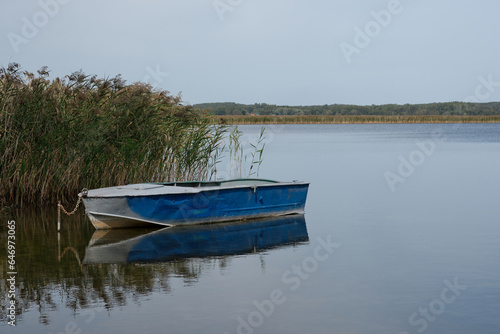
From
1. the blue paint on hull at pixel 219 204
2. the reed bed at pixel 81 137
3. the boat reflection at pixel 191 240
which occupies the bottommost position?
the boat reflection at pixel 191 240

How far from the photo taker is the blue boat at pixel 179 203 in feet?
43.8

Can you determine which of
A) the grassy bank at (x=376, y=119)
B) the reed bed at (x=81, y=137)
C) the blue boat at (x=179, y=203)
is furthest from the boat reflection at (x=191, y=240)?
the grassy bank at (x=376, y=119)

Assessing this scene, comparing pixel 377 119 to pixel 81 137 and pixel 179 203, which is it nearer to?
pixel 81 137

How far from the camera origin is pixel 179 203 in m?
13.9

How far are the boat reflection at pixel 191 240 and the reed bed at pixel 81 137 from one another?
2.77 meters

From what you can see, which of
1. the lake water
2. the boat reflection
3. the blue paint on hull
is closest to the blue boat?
the blue paint on hull

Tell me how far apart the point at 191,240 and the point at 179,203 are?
1368 millimetres

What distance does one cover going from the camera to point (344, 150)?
43.3 meters

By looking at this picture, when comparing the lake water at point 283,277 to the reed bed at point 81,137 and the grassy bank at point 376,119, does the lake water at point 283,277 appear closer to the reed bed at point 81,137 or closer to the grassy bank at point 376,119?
the reed bed at point 81,137

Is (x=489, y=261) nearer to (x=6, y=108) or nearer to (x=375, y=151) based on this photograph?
(x=6, y=108)

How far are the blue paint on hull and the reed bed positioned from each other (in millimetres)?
2696

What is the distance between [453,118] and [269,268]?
83.0 metres

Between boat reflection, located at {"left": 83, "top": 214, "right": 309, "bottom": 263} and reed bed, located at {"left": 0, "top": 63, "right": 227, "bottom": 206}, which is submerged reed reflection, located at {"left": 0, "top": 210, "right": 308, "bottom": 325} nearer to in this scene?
boat reflection, located at {"left": 83, "top": 214, "right": 309, "bottom": 263}

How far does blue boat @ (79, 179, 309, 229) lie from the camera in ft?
43.8
